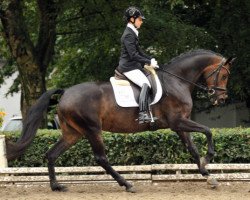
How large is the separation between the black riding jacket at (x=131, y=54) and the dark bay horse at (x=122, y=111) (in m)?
0.48

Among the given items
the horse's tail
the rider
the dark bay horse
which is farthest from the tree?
the rider

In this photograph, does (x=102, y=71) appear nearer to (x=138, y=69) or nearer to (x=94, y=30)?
(x=94, y=30)

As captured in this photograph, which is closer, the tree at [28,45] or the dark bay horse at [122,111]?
the dark bay horse at [122,111]

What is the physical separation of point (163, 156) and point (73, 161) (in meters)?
1.97

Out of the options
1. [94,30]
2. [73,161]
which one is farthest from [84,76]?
[73,161]

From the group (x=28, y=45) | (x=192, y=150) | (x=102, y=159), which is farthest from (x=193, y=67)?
(x=28, y=45)

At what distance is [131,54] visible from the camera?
408 inches

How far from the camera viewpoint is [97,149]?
1055 centimetres

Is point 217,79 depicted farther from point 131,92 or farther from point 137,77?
point 131,92

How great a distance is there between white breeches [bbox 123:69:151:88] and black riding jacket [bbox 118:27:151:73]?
7 centimetres

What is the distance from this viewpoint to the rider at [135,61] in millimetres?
10375

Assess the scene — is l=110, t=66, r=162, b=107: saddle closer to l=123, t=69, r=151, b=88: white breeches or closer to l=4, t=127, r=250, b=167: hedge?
l=123, t=69, r=151, b=88: white breeches

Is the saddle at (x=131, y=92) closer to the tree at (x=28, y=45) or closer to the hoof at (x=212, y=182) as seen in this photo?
the hoof at (x=212, y=182)

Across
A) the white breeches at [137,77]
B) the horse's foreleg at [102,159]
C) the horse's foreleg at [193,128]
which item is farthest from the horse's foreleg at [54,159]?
the horse's foreleg at [193,128]
